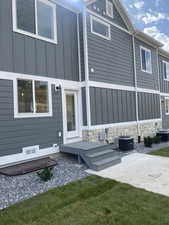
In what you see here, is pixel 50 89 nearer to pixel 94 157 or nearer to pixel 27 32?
pixel 27 32

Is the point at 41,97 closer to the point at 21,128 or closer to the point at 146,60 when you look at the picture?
the point at 21,128

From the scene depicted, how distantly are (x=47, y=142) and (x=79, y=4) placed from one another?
Result: 5.66m

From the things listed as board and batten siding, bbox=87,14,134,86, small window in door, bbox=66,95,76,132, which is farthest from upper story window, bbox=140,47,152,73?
small window in door, bbox=66,95,76,132

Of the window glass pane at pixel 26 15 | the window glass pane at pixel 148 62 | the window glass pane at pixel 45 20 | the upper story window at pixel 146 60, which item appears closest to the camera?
the window glass pane at pixel 26 15

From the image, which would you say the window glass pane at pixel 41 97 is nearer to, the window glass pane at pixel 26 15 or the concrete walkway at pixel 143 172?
the window glass pane at pixel 26 15

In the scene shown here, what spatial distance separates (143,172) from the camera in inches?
215

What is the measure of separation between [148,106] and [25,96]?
810 cm

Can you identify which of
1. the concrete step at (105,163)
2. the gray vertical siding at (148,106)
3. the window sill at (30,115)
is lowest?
the concrete step at (105,163)

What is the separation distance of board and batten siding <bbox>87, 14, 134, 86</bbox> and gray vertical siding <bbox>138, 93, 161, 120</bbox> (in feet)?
4.69

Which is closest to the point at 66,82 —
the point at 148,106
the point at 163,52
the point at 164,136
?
the point at 148,106

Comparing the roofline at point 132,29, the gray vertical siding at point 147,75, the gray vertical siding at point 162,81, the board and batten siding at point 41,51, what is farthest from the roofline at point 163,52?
the board and batten siding at point 41,51

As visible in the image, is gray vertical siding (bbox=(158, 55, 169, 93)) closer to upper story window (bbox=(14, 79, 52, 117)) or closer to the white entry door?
the white entry door

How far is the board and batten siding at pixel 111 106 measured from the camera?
314 inches

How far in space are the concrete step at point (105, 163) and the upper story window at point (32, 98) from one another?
7.77 feet
